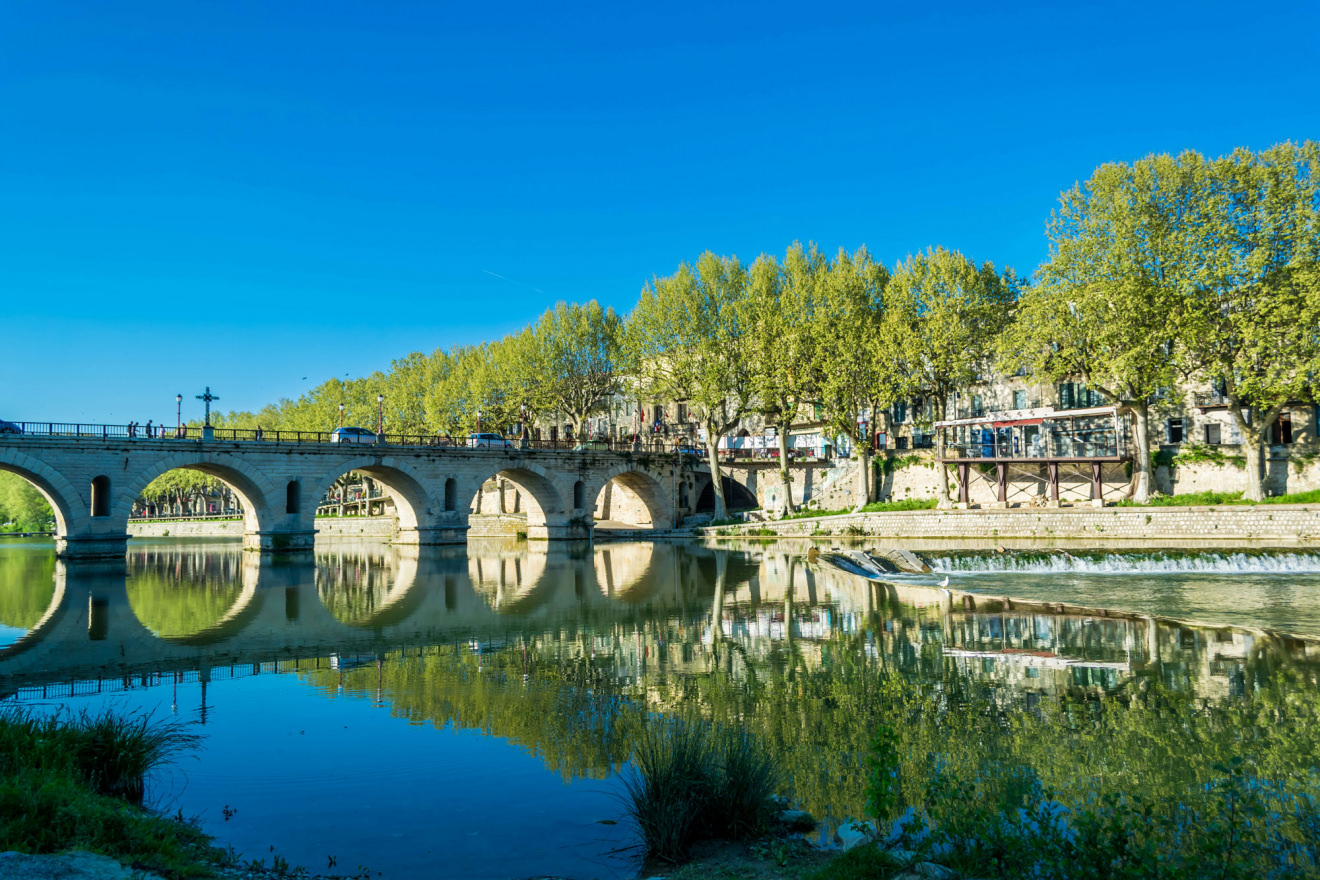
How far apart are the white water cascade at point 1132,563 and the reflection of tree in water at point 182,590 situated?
23829mm

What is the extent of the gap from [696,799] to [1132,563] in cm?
2746

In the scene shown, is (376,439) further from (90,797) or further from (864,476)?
(90,797)

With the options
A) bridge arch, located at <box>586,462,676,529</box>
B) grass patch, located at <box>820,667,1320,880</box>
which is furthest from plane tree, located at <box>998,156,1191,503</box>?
grass patch, located at <box>820,667,1320,880</box>

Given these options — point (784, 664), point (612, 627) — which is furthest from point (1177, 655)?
point (612, 627)

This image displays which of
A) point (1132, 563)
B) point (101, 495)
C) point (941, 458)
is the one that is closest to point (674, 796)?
point (1132, 563)

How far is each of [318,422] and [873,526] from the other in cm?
5438

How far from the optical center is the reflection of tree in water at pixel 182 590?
73.6ft

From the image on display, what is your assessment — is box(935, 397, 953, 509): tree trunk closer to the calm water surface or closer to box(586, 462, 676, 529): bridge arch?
the calm water surface

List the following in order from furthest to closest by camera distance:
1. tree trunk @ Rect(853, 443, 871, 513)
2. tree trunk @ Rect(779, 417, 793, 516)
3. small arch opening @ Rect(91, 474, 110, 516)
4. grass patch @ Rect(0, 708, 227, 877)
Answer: tree trunk @ Rect(779, 417, 793, 516)
tree trunk @ Rect(853, 443, 871, 513)
small arch opening @ Rect(91, 474, 110, 516)
grass patch @ Rect(0, 708, 227, 877)

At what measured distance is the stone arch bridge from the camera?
1555 inches

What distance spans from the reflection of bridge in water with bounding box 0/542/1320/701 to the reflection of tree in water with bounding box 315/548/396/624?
19cm

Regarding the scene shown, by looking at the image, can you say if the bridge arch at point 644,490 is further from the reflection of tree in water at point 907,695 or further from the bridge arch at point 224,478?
the reflection of tree in water at point 907,695

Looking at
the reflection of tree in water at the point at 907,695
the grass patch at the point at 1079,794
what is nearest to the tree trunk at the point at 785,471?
the reflection of tree in water at the point at 907,695

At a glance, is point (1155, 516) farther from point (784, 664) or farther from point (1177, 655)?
point (784, 664)
